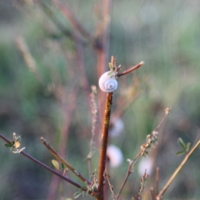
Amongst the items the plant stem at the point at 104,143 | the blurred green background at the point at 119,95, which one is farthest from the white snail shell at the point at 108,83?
the blurred green background at the point at 119,95

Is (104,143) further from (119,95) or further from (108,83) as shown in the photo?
(119,95)

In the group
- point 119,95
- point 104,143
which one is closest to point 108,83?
point 104,143

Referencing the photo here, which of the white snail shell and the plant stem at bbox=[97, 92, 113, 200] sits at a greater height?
the white snail shell

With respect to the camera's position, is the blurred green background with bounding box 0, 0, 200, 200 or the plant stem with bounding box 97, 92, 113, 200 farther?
the blurred green background with bounding box 0, 0, 200, 200

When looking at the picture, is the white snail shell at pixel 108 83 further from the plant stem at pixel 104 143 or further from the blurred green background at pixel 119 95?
the blurred green background at pixel 119 95

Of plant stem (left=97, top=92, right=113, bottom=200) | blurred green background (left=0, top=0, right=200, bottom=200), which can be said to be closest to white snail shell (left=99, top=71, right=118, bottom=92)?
plant stem (left=97, top=92, right=113, bottom=200)

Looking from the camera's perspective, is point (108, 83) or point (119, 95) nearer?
point (108, 83)

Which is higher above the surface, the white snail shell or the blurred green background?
the blurred green background

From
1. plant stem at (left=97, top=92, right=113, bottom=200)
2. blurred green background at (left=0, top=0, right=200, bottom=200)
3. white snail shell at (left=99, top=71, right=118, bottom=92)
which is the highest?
blurred green background at (left=0, top=0, right=200, bottom=200)

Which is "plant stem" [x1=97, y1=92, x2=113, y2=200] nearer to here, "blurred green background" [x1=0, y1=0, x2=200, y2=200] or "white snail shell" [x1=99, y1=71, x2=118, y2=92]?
"white snail shell" [x1=99, y1=71, x2=118, y2=92]

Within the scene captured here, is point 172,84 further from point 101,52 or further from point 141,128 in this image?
→ point 101,52
